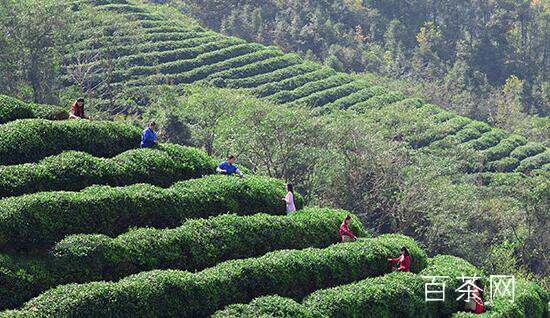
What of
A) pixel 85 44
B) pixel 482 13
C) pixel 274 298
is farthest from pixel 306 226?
pixel 482 13

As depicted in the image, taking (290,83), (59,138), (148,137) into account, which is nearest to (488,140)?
(290,83)

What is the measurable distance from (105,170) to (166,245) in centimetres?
365

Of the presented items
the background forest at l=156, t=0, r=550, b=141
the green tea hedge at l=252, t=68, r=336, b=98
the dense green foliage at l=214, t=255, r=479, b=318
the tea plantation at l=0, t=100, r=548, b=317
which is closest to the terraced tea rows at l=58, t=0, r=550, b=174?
the green tea hedge at l=252, t=68, r=336, b=98

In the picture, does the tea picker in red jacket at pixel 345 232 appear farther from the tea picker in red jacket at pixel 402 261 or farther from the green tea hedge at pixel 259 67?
the green tea hedge at pixel 259 67

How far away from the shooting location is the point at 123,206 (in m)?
21.6

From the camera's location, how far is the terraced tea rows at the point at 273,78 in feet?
220

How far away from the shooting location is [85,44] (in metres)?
63.6

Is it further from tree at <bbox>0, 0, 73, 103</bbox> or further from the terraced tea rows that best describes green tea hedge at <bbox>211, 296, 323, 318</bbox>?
the terraced tea rows

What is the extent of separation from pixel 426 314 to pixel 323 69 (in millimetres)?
59620

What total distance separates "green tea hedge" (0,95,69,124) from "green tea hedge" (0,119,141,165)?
1146 millimetres

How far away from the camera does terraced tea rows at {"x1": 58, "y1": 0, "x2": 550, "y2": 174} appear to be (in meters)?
66.9

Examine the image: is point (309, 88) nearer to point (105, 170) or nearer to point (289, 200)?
point (289, 200)

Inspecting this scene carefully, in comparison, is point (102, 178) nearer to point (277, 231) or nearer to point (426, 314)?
point (277, 231)

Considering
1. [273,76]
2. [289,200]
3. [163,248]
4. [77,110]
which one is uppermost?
[77,110]
